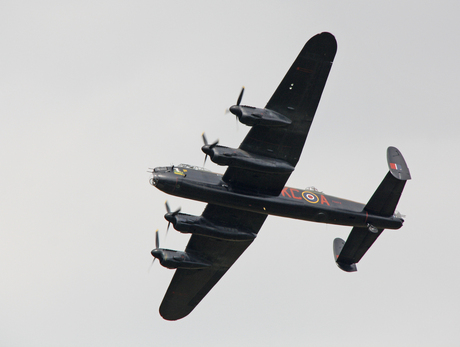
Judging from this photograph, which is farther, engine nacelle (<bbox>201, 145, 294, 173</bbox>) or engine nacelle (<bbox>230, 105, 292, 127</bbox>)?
engine nacelle (<bbox>201, 145, 294, 173</bbox>)

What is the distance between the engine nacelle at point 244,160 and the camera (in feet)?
97.1

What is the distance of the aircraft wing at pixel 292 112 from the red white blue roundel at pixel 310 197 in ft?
6.23

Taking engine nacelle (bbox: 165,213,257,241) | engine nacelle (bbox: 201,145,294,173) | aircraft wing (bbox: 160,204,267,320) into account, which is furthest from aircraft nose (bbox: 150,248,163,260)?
engine nacelle (bbox: 201,145,294,173)

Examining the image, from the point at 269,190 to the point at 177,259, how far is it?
7.78m

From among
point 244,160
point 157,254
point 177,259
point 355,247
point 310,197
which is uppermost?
point 244,160

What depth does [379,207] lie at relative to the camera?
33.8 m

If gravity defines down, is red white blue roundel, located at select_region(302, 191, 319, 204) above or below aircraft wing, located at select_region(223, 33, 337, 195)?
below

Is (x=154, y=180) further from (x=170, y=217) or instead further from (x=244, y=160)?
(x=244, y=160)

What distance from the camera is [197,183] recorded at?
3083 centimetres

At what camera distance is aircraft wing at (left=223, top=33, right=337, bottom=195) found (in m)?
28.9

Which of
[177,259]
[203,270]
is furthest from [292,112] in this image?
[203,270]

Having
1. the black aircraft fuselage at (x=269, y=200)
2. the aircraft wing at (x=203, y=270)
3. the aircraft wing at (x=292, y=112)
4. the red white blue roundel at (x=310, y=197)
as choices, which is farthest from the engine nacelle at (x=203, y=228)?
the red white blue roundel at (x=310, y=197)

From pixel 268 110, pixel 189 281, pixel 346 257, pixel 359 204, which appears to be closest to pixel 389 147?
pixel 359 204

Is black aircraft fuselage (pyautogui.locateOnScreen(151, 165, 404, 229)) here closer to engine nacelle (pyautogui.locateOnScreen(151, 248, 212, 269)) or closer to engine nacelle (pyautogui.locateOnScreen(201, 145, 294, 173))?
engine nacelle (pyautogui.locateOnScreen(201, 145, 294, 173))
